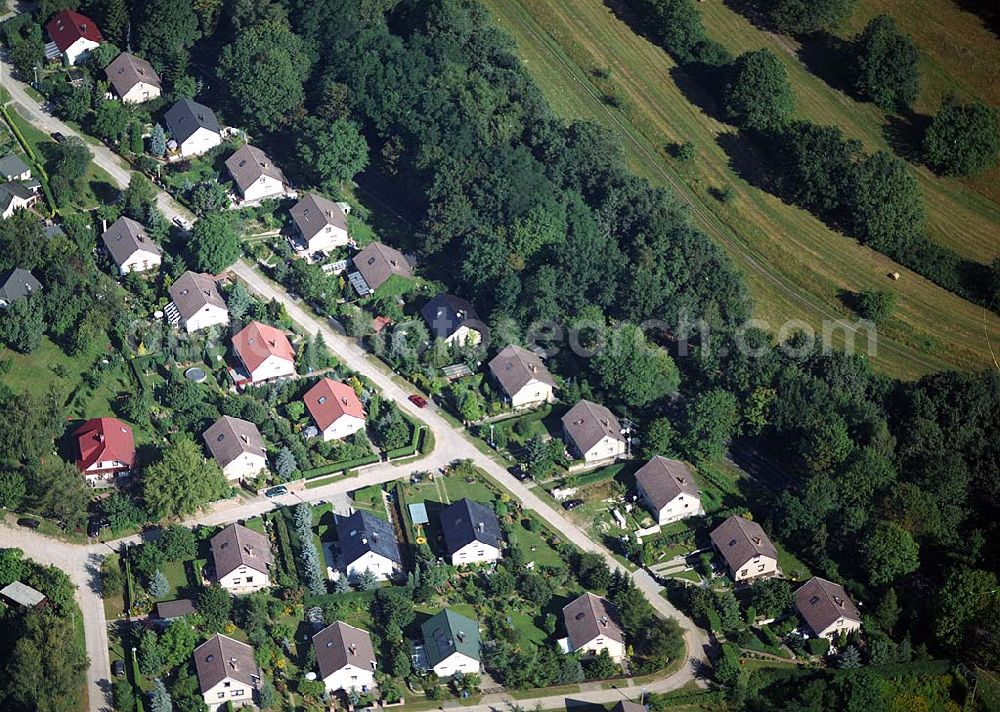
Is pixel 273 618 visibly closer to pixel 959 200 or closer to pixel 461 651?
pixel 461 651

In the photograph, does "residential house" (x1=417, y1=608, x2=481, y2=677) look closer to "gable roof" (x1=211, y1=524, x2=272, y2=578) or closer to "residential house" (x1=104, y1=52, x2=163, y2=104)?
"gable roof" (x1=211, y1=524, x2=272, y2=578)

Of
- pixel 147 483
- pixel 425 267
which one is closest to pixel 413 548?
pixel 147 483

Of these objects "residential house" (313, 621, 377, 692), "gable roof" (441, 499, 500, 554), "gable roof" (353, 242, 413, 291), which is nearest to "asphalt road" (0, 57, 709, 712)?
"gable roof" (441, 499, 500, 554)

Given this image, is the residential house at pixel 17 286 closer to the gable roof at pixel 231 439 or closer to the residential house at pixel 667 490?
the gable roof at pixel 231 439

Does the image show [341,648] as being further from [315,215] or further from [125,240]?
[125,240]

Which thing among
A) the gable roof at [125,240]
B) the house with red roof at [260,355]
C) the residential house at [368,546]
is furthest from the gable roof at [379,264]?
the residential house at [368,546]

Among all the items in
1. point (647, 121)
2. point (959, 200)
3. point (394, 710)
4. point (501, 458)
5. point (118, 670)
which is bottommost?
point (118, 670)
